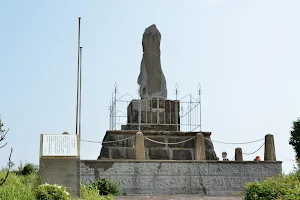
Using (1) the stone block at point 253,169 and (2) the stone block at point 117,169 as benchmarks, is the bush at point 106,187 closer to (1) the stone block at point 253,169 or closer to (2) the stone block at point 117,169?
(2) the stone block at point 117,169

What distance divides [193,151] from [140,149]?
2.98m

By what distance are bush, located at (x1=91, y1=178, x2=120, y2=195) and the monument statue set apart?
6.02 meters

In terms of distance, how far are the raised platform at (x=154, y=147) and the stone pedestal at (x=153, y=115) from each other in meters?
0.65

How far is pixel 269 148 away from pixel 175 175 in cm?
339

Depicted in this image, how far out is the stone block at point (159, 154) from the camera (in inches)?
711

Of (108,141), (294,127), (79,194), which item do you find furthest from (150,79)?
(79,194)

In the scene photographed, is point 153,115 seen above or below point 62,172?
above

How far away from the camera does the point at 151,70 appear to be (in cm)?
2011

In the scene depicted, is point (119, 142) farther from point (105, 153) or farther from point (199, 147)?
point (199, 147)

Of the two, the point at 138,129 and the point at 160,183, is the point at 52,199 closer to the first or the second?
the point at 160,183

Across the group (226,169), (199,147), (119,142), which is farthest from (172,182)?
(119,142)

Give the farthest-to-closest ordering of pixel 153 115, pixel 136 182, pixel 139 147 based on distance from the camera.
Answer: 1. pixel 153 115
2. pixel 139 147
3. pixel 136 182

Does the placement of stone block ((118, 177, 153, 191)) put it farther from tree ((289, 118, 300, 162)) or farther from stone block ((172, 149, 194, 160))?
tree ((289, 118, 300, 162))

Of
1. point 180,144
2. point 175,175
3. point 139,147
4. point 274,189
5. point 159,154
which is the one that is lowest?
point 274,189
